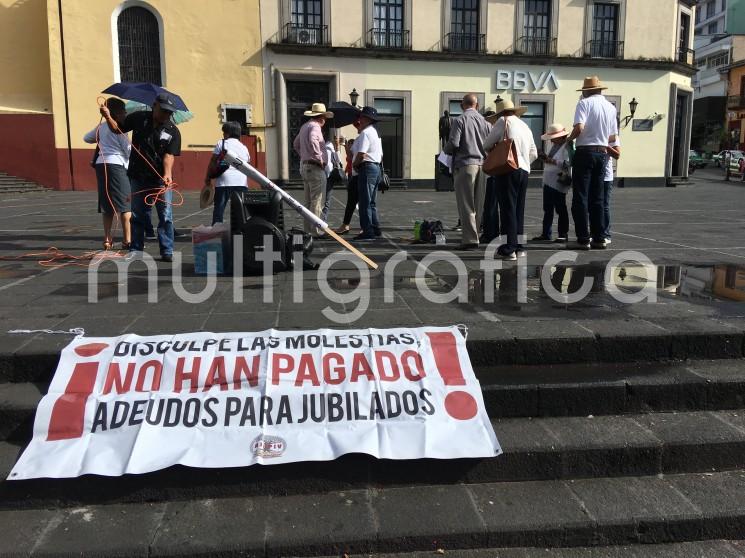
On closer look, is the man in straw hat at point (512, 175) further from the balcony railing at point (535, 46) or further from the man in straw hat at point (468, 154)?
the balcony railing at point (535, 46)

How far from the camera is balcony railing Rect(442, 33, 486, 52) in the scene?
909 inches

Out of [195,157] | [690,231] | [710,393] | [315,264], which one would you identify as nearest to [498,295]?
[710,393]

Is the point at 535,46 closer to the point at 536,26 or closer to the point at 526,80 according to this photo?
the point at 536,26

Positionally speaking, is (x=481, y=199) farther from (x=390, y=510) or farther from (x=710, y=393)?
(x=390, y=510)

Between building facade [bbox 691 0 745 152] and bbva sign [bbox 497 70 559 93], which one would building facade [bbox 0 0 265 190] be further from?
building facade [bbox 691 0 745 152]

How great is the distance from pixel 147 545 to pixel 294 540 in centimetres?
63

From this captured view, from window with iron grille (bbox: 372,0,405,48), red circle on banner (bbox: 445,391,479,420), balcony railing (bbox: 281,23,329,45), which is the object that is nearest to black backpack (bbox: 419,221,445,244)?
red circle on banner (bbox: 445,391,479,420)

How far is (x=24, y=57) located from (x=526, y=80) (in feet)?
61.9

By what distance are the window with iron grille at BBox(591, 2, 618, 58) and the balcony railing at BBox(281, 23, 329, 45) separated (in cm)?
1129

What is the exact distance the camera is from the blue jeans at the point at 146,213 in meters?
6.29

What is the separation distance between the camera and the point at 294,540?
8.50ft

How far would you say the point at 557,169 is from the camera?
804 centimetres

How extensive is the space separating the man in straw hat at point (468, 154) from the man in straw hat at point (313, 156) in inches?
76.2

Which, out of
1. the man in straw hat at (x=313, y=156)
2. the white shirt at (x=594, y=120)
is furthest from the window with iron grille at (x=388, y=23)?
the white shirt at (x=594, y=120)
